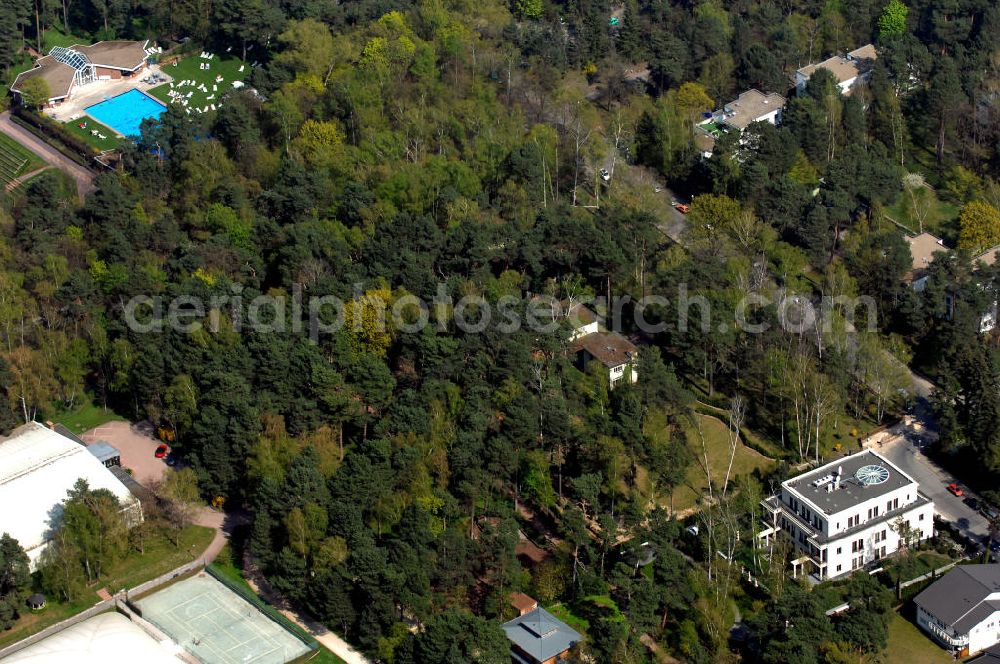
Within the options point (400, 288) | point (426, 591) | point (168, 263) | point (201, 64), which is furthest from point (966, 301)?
point (201, 64)

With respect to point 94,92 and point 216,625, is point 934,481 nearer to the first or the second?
point 216,625

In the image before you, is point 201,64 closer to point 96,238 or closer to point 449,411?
point 96,238

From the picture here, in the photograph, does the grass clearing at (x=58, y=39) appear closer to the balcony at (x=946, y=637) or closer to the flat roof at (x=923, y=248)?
the flat roof at (x=923, y=248)

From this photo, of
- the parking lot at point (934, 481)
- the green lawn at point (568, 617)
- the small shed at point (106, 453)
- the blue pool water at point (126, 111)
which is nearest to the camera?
the green lawn at point (568, 617)

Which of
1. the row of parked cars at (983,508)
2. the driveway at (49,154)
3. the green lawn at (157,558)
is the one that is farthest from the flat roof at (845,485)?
the driveway at (49,154)

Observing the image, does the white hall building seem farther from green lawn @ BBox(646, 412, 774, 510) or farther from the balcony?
the balcony

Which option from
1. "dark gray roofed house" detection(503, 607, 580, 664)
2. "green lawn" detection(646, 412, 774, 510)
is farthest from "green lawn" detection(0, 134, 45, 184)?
"dark gray roofed house" detection(503, 607, 580, 664)
